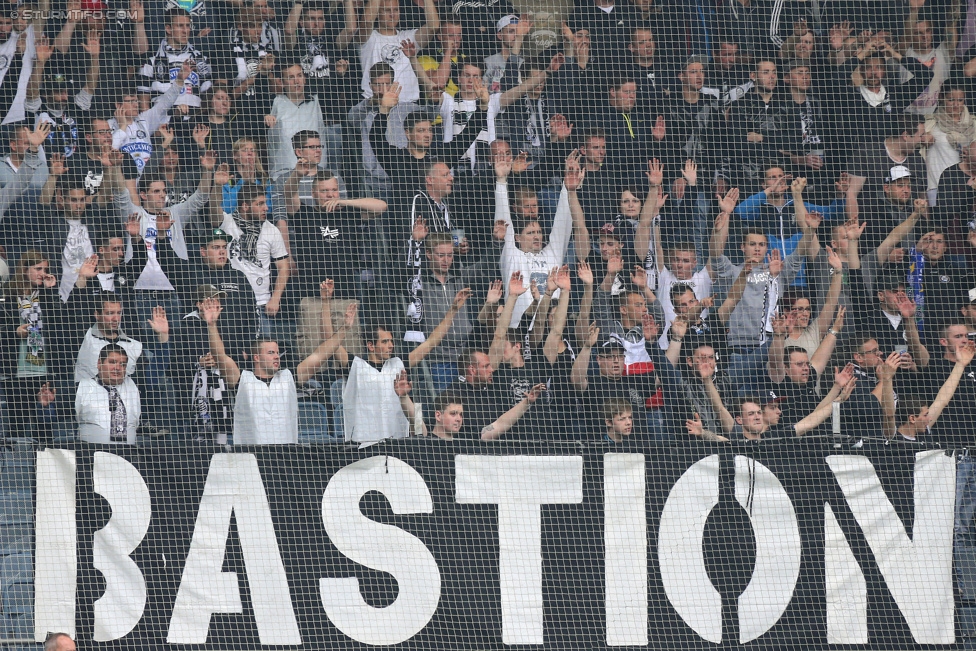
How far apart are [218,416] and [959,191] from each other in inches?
189

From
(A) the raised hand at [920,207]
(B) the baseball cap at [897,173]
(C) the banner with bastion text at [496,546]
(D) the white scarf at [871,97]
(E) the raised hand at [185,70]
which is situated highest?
(E) the raised hand at [185,70]

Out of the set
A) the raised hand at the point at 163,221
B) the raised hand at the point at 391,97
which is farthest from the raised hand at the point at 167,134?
the raised hand at the point at 391,97

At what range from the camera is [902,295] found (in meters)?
7.17

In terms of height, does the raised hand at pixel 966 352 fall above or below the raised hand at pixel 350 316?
below

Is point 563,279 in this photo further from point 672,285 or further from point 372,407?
point 372,407

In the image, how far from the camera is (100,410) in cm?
663

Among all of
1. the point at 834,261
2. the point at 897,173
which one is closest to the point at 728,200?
the point at 834,261

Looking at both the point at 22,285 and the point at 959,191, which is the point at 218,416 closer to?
the point at 22,285

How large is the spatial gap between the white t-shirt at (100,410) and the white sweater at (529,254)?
7.38 feet

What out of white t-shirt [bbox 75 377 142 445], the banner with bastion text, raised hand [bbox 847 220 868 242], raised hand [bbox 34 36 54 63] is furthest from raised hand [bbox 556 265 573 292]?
raised hand [bbox 34 36 54 63]

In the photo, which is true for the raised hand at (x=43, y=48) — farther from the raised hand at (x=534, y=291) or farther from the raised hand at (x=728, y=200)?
the raised hand at (x=728, y=200)

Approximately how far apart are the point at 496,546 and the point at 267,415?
1497 mm

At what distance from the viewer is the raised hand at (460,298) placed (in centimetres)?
696

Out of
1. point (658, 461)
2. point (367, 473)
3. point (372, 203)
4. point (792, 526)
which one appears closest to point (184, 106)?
point (372, 203)
